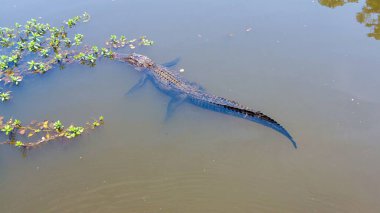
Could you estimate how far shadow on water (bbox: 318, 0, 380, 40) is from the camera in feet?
23.4

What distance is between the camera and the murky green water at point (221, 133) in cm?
439

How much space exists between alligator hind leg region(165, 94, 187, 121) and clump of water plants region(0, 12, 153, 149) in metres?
1.15

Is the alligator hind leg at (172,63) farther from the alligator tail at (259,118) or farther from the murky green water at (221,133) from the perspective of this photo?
the alligator tail at (259,118)

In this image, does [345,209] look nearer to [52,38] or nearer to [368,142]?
[368,142]

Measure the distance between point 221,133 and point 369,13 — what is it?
5.25 metres

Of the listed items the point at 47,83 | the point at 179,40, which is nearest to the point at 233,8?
the point at 179,40

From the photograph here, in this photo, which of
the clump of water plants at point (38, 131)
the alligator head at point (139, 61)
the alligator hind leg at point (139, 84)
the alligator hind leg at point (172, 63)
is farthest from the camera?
the alligator hind leg at point (172, 63)

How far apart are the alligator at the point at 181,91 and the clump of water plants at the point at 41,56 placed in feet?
2.18

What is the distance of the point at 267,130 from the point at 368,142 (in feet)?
4.79

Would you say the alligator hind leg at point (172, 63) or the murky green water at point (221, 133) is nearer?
the murky green water at point (221, 133)

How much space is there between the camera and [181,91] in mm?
6070

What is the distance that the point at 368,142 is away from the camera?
15.8 feet

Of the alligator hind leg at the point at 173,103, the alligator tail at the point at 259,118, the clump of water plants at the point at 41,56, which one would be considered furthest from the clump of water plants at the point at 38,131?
the alligator tail at the point at 259,118

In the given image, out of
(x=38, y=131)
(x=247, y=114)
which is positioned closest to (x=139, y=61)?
(x=38, y=131)
